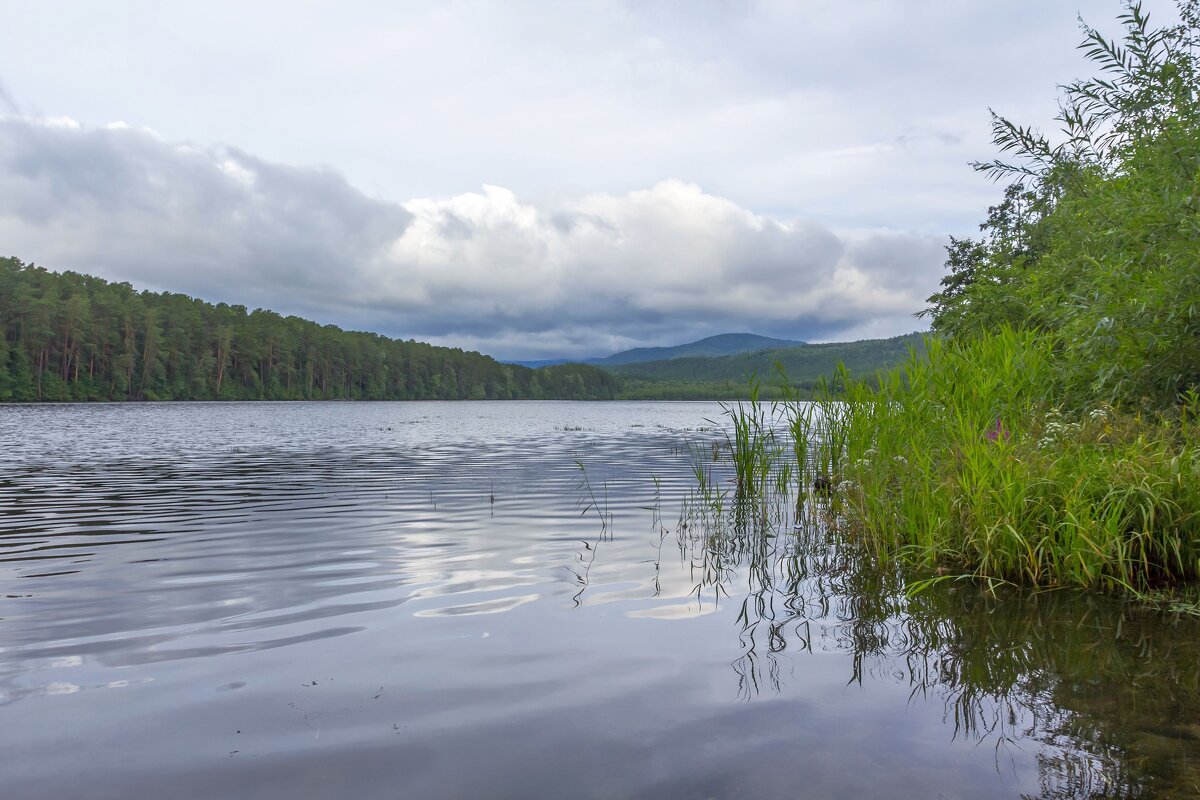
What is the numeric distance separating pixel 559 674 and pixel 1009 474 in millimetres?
5290

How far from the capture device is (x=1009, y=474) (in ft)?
25.7

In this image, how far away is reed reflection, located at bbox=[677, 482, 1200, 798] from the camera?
13.4 feet

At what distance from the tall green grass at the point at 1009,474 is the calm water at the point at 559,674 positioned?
0.55m

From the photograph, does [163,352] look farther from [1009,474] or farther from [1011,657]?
[1011,657]

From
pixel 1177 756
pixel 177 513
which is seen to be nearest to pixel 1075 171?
pixel 1177 756

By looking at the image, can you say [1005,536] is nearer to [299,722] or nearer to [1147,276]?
[1147,276]

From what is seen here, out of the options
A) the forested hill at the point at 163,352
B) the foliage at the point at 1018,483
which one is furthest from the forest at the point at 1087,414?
the forested hill at the point at 163,352

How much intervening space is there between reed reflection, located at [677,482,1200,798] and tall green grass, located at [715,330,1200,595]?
1.54 feet

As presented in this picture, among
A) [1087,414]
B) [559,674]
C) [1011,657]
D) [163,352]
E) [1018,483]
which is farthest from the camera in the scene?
[163,352]

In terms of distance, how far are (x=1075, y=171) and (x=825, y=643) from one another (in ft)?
29.1

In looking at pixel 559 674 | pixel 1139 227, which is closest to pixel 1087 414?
pixel 1139 227

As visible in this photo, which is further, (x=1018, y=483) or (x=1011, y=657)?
(x=1018, y=483)

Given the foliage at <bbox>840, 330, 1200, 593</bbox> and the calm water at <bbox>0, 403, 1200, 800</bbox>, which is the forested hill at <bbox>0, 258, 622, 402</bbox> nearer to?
the calm water at <bbox>0, 403, 1200, 800</bbox>

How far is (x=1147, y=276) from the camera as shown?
8758 mm
